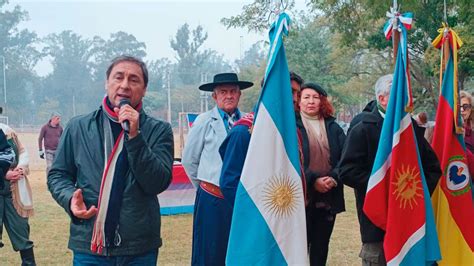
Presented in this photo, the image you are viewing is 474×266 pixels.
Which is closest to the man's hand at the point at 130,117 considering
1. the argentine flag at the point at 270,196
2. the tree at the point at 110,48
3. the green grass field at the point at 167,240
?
the argentine flag at the point at 270,196

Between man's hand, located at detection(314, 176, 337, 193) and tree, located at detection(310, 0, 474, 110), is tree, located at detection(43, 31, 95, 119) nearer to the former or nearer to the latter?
tree, located at detection(310, 0, 474, 110)

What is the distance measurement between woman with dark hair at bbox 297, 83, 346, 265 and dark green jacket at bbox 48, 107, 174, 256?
1634mm

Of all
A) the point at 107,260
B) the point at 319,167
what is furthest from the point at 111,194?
the point at 319,167

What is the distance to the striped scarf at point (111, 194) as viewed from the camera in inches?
101

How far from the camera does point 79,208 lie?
8.11 ft

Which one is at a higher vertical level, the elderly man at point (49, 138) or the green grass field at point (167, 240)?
the elderly man at point (49, 138)

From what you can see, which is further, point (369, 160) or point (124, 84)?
point (369, 160)

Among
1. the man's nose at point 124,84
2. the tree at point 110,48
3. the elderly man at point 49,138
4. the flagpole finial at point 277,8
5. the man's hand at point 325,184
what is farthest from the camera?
the tree at point 110,48

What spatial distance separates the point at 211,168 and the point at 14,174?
239cm

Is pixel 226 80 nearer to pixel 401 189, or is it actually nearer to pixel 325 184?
pixel 325 184

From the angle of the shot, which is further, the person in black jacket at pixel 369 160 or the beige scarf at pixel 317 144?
the beige scarf at pixel 317 144

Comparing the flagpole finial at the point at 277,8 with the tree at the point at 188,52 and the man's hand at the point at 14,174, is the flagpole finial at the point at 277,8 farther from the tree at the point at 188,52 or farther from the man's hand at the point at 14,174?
the tree at the point at 188,52

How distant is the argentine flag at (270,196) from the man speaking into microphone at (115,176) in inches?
19.1

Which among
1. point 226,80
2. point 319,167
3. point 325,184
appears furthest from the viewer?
point 226,80
